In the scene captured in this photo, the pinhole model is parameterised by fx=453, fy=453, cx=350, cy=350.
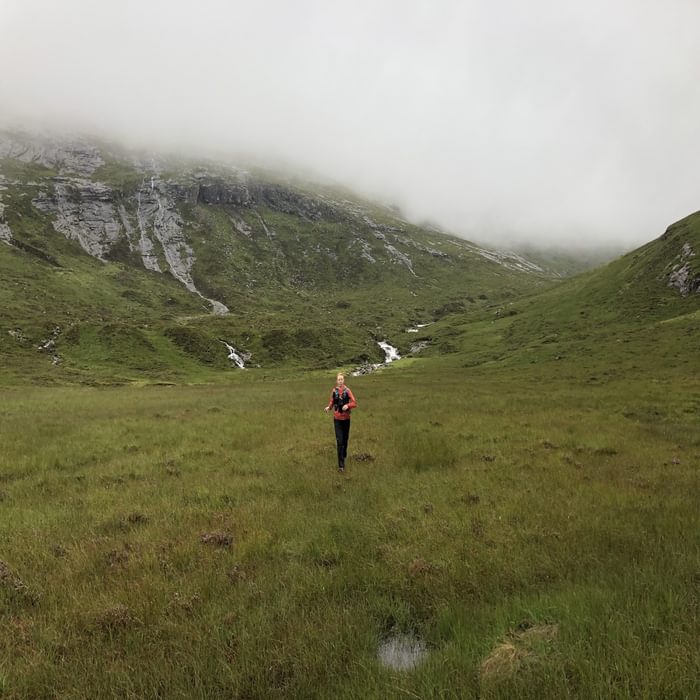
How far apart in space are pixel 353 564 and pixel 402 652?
8.00 ft

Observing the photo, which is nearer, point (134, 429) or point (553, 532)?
point (553, 532)

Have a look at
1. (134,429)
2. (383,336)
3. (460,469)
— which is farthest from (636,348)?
(383,336)

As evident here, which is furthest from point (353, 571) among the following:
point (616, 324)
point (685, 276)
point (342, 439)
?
point (685, 276)

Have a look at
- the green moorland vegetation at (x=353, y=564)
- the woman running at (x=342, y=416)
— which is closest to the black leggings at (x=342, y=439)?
the woman running at (x=342, y=416)

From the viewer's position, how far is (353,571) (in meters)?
7.58

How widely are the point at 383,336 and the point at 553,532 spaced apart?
147297 millimetres

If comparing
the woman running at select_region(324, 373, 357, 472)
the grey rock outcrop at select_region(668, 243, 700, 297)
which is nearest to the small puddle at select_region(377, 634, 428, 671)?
the woman running at select_region(324, 373, 357, 472)

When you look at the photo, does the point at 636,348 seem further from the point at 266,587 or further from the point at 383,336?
the point at 383,336

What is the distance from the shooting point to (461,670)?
461 cm

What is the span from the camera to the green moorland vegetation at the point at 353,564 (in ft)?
15.9

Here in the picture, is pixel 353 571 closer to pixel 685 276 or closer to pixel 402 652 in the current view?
pixel 402 652

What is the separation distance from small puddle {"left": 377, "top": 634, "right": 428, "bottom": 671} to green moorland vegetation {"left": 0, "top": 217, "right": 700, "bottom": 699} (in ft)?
0.41

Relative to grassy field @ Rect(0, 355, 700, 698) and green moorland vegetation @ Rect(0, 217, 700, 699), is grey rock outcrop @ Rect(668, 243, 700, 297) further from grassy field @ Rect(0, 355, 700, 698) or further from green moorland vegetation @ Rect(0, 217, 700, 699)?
grassy field @ Rect(0, 355, 700, 698)

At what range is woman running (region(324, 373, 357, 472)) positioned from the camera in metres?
15.3
